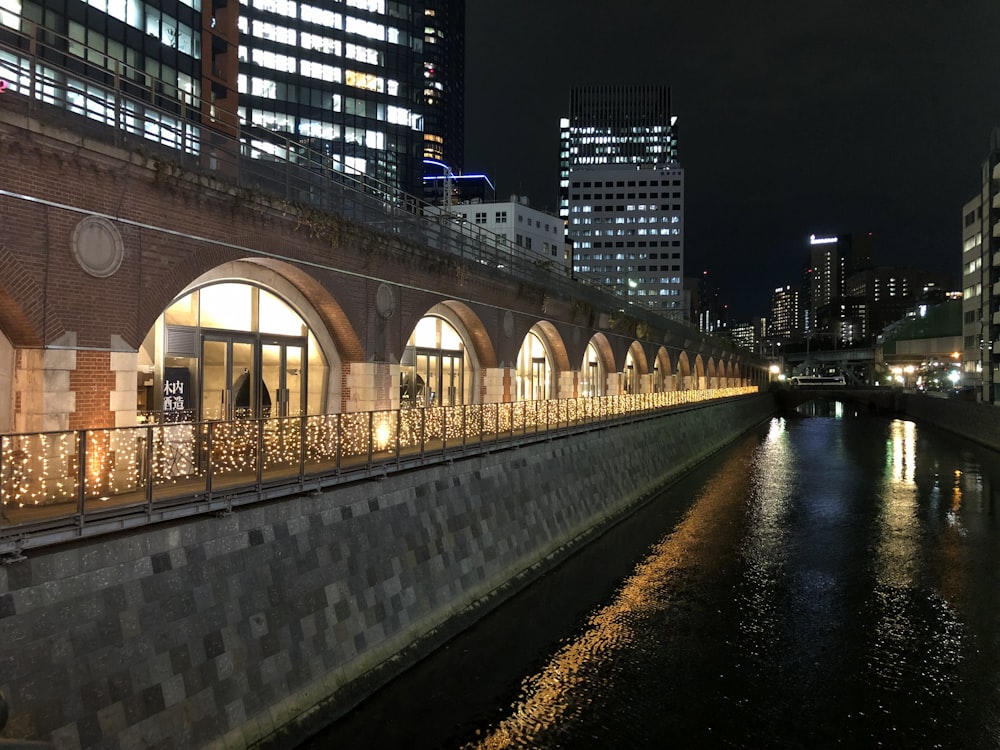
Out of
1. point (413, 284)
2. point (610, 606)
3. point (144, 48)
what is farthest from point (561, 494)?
point (144, 48)

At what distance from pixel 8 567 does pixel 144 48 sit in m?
45.7

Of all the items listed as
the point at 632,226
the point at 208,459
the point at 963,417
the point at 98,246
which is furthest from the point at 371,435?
the point at 632,226

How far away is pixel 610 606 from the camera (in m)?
16.5

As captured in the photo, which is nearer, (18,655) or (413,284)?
(18,655)

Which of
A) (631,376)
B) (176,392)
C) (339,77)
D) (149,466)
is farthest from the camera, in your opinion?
(339,77)

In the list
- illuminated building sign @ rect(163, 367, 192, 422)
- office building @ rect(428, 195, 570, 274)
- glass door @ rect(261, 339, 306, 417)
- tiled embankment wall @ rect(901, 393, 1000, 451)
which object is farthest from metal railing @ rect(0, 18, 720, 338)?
office building @ rect(428, 195, 570, 274)

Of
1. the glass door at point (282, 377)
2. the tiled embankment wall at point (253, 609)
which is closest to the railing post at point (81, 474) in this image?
the tiled embankment wall at point (253, 609)

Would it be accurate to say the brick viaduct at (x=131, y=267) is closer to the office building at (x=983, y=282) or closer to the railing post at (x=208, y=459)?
the railing post at (x=208, y=459)

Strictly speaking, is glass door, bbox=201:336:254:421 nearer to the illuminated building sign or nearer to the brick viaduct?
the illuminated building sign

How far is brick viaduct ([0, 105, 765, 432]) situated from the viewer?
11.0 metres

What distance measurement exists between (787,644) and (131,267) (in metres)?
14.7

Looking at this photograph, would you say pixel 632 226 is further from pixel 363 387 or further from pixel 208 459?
pixel 208 459

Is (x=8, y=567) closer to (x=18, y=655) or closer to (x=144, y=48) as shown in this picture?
(x=18, y=655)

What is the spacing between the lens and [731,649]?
1416cm
